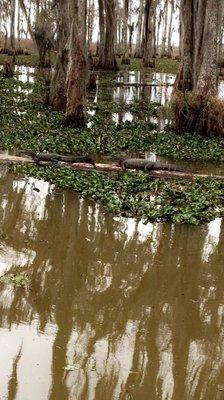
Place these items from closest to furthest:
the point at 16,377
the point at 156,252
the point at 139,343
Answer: the point at 16,377, the point at 139,343, the point at 156,252

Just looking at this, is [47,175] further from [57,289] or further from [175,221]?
[57,289]

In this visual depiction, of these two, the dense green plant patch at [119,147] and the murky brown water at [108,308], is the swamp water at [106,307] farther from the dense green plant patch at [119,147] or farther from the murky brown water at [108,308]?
the dense green plant patch at [119,147]

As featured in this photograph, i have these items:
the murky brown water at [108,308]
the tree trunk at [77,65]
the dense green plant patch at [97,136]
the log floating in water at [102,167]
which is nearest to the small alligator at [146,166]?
the log floating in water at [102,167]

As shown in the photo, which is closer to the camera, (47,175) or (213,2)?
(47,175)

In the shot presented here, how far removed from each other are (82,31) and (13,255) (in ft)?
29.9

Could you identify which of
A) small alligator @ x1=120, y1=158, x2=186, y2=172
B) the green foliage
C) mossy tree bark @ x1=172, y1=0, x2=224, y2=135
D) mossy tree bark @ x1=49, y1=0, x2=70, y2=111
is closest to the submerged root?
mossy tree bark @ x1=172, y1=0, x2=224, y2=135

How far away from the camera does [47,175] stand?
10.3m

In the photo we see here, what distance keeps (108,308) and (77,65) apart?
10147mm

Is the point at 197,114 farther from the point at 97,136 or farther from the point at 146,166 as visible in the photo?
the point at 146,166

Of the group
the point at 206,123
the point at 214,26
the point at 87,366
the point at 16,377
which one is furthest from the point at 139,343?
the point at 214,26

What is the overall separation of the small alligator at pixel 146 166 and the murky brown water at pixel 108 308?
2748mm

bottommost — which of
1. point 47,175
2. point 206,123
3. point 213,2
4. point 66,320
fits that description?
point 66,320

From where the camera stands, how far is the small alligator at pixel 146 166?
1084 cm

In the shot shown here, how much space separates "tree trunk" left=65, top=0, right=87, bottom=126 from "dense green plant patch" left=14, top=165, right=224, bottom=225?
15.0 ft
